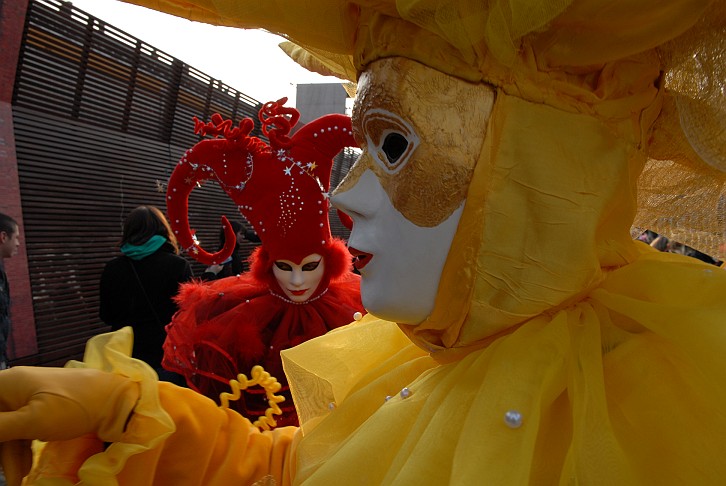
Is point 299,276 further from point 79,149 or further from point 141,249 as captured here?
point 79,149

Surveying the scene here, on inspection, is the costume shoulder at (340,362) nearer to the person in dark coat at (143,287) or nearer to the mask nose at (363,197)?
the mask nose at (363,197)

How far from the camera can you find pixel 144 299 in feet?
9.16

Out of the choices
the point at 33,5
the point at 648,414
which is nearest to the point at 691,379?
the point at 648,414

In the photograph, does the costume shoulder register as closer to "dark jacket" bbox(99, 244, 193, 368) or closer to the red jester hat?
the red jester hat

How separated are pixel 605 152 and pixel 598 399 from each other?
0.37m

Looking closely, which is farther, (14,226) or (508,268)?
(14,226)

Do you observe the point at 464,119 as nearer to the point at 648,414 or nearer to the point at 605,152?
the point at 605,152

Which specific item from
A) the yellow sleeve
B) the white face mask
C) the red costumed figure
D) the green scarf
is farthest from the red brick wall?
the yellow sleeve

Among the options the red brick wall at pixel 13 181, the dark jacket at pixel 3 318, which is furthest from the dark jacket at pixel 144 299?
the red brick wall at pixel 13 181

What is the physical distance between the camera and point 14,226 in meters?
2.91

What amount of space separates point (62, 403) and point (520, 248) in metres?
0.83

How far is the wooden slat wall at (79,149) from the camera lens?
13.3ft

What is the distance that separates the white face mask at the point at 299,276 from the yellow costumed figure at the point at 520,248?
1.23 m

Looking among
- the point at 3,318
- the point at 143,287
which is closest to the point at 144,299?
the point at 143,287
